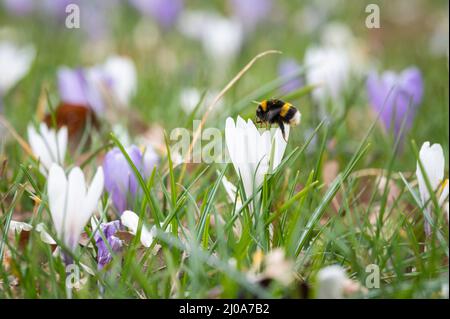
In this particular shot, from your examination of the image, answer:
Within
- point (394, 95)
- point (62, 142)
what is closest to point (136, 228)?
point (62, 142)

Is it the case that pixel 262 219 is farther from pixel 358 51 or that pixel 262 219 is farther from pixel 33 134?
pixel 358 51

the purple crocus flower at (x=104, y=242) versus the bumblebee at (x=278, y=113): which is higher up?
the bumblebee at (x=278, y=113)

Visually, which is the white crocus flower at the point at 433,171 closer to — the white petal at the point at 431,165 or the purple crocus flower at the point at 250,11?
the white petal at the point at 431,165

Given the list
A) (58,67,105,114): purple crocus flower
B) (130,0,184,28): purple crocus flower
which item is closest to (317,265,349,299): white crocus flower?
(58,67,105,114): purple crocus flower

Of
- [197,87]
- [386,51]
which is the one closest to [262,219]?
[197,87]

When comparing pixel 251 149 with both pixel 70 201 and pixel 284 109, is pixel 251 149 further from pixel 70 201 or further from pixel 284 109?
pixel 70 201

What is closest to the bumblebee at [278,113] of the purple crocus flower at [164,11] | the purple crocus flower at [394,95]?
the purple crocus flower at [394,95]

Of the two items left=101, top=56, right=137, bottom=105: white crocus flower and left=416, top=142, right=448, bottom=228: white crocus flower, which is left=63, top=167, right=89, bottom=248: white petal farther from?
left=101, top=56, right=137, bottom=105: white crocus flower
